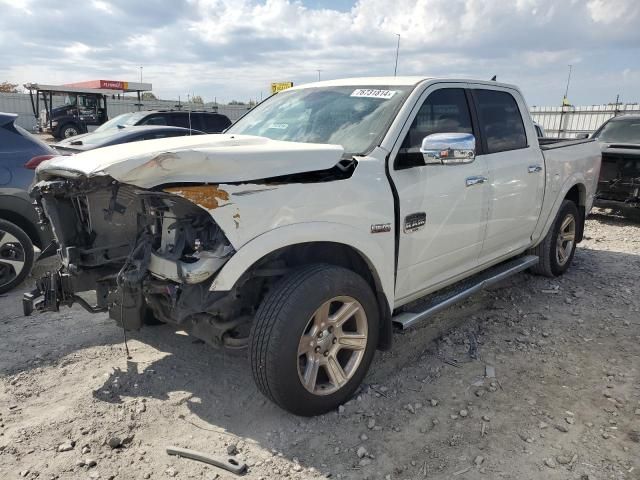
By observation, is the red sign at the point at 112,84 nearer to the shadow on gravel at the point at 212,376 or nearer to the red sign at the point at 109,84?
the red sign at the point at 109,84

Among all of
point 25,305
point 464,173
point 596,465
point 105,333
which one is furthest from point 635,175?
point 25,305

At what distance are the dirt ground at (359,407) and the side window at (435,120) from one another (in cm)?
150

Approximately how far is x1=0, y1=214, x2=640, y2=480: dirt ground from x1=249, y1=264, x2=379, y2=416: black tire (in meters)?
0.24

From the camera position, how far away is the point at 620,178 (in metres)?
8.45

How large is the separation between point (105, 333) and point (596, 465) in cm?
354

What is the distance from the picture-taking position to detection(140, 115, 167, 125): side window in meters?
10.9

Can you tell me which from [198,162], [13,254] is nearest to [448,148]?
[198,162]

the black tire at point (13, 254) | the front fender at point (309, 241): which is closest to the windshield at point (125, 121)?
the black tire at point (13, 254)

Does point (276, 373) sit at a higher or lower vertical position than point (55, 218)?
lower

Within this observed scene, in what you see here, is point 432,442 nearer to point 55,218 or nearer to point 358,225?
point 358,225

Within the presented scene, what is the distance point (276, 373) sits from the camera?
2.73m

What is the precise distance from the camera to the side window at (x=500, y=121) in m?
4.21

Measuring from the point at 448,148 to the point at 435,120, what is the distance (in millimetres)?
680

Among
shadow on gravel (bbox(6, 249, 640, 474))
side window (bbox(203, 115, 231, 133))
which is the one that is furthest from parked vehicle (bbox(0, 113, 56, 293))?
side window (bbox(203, 115, 231, 133))
